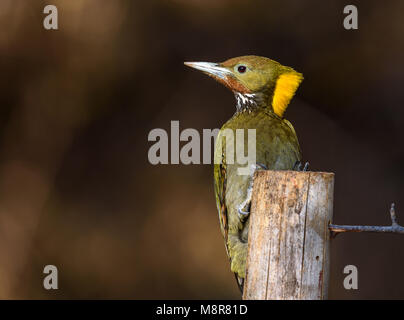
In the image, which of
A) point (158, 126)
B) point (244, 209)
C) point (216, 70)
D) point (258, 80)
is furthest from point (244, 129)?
point (158, 126)

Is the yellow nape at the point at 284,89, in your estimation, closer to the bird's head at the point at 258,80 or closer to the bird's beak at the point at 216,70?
the bird's head at the point at 258,80

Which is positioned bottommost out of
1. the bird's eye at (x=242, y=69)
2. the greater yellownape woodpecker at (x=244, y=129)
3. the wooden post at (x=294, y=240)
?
the wooden post at (x=294, y=240)

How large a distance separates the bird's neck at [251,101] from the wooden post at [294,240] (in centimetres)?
146

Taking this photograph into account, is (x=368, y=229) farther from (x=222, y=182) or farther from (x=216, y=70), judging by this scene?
(x=216, y=70)

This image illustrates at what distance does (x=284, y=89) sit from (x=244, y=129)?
1.44ft

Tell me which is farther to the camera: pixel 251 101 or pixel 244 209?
pixel 251 101

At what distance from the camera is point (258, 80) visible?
4238 mm

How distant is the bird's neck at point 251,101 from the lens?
4258 millimetres

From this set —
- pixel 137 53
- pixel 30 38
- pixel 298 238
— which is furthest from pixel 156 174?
pixel 298 238

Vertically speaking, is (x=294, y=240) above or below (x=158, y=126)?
below

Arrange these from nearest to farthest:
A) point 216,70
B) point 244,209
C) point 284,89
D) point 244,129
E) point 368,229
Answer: point 368,229 → point 244,209 → point 244,129 → point 284,89 → point 216,70

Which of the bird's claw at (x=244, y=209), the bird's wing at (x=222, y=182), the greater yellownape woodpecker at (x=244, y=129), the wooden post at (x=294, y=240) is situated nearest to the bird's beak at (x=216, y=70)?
the greater yellownape woodpecker at (x=244, y=129)

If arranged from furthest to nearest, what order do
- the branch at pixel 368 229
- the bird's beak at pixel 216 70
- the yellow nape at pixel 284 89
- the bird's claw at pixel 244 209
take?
the bird's beak at pixel 216 70 → the yellow nape at pixel 284 89 → the bird's claw at pixel 244 209 → the branch at pixel 368 229

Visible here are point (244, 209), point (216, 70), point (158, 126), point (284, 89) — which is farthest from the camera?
point (158, 126)
